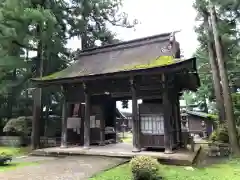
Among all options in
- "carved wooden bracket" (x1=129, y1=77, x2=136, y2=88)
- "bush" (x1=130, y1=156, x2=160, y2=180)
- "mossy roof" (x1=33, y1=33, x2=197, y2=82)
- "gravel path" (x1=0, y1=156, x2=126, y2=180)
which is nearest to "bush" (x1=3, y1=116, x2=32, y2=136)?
"mossy roof" (x1=33, y1=33, x2=197, y2=82)

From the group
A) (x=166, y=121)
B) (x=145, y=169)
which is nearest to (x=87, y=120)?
(x=166, y=121)

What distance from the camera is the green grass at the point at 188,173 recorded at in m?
6.54

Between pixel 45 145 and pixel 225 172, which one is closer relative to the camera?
pixel 225 172

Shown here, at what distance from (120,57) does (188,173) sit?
838 cm

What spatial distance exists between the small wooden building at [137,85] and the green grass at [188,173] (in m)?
2.03

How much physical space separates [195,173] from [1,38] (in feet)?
44.4

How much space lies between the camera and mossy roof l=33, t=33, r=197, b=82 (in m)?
11.5

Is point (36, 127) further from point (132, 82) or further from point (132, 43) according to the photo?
point (132, 43)

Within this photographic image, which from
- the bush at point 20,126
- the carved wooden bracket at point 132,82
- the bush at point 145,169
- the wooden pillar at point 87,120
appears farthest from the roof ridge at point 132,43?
the bush at point 145,169

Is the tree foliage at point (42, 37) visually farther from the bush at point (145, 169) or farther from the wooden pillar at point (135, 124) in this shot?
the bush at point (145, 169)

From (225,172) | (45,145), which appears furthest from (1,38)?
(225,172)

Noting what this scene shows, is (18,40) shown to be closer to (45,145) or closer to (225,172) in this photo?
(45,145)

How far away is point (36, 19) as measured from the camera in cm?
1273

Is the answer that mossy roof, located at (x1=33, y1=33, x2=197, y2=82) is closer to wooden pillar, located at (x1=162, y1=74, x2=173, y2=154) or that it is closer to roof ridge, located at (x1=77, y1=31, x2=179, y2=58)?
roof ridge, located at (x1=77, y1=31, x2=179, y2=58)
